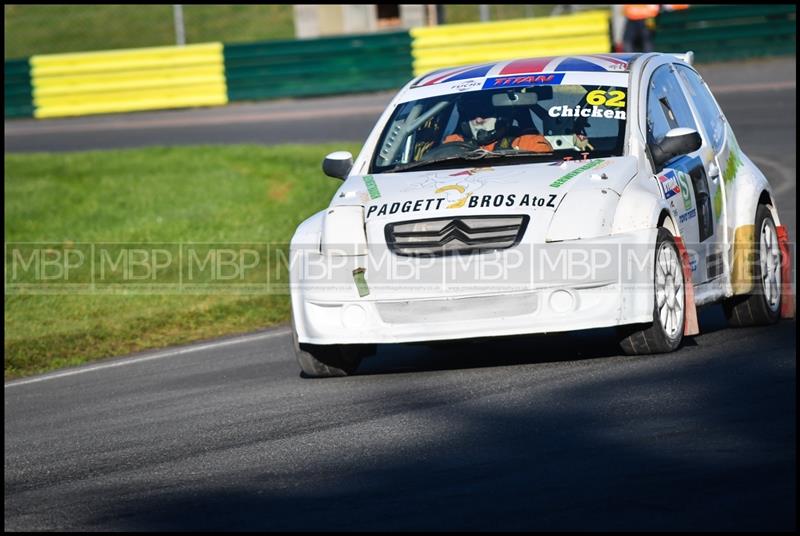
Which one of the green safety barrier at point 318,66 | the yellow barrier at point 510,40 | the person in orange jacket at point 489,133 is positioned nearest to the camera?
the person in orange jacket at point 489,133

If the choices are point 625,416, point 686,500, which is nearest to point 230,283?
point 625,416

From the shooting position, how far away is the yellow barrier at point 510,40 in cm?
2745

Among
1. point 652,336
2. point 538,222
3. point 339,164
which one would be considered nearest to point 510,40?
point 339,164

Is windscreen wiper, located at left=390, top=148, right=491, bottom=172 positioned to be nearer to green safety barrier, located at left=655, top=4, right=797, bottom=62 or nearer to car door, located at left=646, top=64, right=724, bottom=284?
car door, located at left=646, top=64, right=724, bottom=284

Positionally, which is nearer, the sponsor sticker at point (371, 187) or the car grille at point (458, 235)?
the car grille at point (458, 235)

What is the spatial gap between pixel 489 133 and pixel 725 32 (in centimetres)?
1990

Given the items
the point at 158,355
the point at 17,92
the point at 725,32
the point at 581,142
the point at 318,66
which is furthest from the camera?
the point at 17,92

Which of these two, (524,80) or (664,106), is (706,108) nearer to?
(664,106)

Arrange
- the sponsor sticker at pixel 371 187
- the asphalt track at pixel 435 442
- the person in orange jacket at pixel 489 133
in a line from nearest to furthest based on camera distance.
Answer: the asphalt track at pixel 435 442
the sponsor sticker at pixel 371 187
the person in orange jacket at pixel 489 133

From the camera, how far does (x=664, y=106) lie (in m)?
9.06

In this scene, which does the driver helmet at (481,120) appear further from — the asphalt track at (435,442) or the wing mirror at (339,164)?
the asphalt track at (435,442)

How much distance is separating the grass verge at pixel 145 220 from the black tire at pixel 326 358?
10.3 ft

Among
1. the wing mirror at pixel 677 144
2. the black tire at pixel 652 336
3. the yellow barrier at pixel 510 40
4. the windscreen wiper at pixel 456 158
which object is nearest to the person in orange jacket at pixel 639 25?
the yellow barrier at pixel 510 40

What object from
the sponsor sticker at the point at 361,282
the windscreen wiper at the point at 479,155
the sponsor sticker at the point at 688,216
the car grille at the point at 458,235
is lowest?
the sponsor sticker at the point at 361,282
